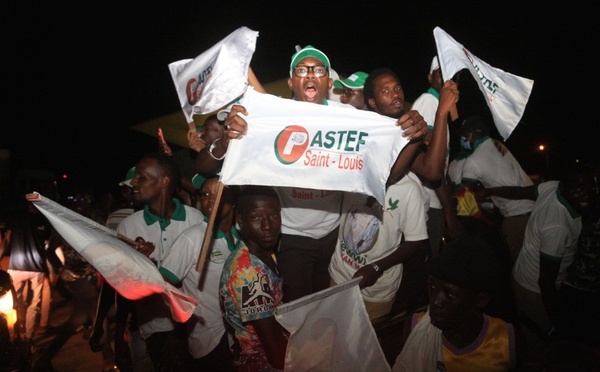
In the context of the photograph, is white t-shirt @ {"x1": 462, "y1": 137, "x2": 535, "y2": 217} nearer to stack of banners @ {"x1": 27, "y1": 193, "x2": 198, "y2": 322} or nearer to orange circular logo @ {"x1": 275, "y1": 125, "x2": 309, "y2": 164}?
orange circular logo @ {"x1": 275, "y1": 125, "x2": 309, "y2": 164}

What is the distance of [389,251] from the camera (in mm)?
3613

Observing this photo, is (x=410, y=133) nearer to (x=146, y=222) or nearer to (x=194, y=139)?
(x=194, y=139)

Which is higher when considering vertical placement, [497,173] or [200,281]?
[497,173]

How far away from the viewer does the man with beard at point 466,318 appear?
2.47 metres

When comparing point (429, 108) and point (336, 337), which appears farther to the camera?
point (429, 108)

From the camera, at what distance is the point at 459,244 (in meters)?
2.55

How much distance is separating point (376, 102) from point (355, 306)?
2061 millimetres

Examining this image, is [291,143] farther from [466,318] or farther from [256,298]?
[466,318]

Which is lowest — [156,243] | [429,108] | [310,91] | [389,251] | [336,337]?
[336,337]

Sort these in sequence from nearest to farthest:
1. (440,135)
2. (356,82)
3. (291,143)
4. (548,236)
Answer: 1. (291,143)
2. (440,135)
3. (548,236)
4. (356,82)

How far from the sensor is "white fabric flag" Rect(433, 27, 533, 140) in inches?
130

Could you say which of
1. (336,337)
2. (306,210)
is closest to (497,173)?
(306,210)

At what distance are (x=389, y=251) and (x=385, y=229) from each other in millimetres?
198

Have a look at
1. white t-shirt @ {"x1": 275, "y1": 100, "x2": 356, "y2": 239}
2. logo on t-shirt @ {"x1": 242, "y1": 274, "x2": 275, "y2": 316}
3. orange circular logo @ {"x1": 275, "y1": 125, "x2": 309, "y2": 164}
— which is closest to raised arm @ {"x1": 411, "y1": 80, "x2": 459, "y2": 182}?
white t-shirt @ {"x1": 275, "y1": 100, "x2": 356, "y2": 239}
